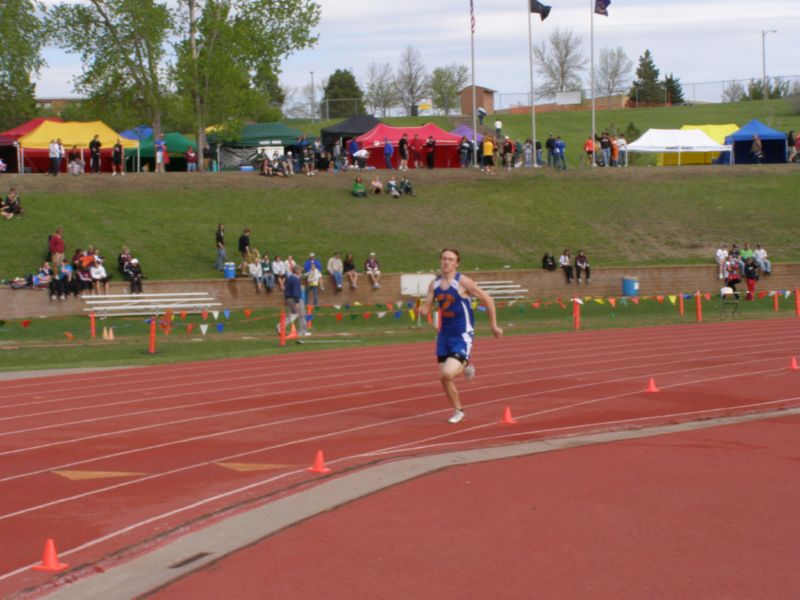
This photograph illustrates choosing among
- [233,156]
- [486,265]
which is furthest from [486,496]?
[233,156]

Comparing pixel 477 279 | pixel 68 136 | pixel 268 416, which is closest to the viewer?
pixel 268 416

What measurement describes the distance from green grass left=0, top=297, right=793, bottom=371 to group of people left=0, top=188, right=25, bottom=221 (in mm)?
7785

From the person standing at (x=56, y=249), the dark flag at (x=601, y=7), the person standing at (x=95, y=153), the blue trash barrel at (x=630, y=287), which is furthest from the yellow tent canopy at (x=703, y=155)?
the person standing at (x=56, y=249)

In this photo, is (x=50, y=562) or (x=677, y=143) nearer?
(x=50, y=562)

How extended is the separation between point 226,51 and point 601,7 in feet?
53.6

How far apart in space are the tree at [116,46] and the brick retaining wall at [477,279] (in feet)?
58.4

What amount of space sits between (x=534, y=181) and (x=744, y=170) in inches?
390

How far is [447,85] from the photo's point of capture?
332 feet

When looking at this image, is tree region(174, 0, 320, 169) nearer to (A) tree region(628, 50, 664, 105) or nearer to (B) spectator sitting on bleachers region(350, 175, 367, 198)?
(B) spectator sitting on bleachers region(350, 175, 367, 198)

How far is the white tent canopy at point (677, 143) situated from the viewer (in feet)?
161

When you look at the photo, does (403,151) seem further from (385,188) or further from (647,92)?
(647,92)

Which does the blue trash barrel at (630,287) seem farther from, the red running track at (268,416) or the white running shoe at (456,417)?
the white running shoe at (456,417)

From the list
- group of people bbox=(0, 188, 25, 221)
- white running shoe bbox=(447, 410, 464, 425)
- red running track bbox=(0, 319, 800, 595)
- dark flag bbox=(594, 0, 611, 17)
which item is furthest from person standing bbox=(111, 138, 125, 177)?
white running shoe bbox=(447, 410, 464, 425)

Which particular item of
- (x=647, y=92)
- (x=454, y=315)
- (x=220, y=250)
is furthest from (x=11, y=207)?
(x=647, y=92)
